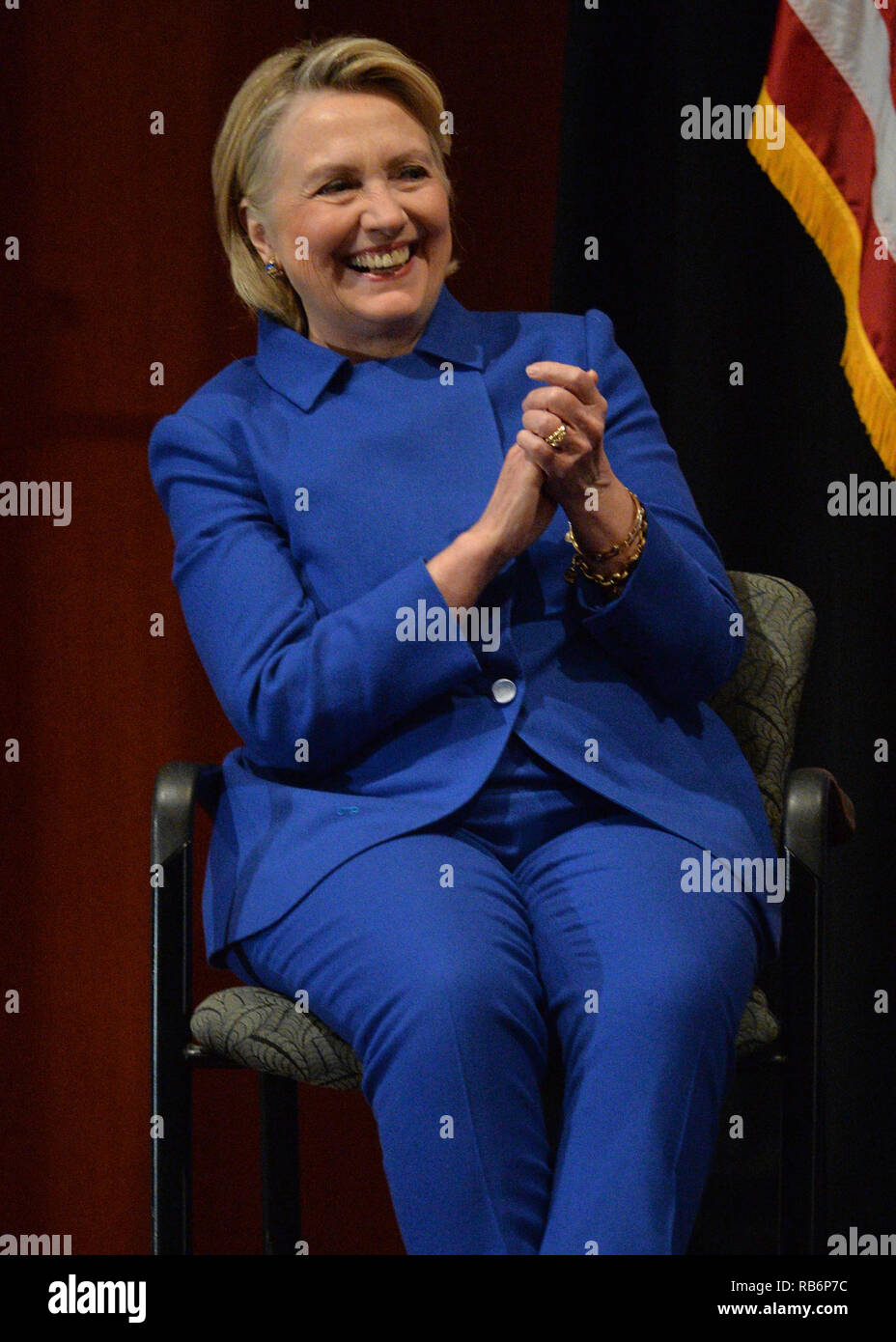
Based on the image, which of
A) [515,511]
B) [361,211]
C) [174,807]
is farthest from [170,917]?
[361,211]

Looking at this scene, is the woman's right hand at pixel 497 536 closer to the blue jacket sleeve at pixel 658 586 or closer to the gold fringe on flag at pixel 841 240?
the blue jacket sleeve at pixel 658 586

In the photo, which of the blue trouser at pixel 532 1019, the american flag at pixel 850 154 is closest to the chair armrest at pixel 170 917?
the blue trouser at pixel 532 1019

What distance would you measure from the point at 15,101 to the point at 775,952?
1.58 meters

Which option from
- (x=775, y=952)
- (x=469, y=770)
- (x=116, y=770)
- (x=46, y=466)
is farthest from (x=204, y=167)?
(x=775, y=952)

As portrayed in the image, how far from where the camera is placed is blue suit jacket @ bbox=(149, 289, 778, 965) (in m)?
1.48

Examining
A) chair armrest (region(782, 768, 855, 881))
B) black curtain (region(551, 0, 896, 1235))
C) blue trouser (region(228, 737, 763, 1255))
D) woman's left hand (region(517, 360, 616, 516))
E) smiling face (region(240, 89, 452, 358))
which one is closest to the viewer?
blue trouser (region(228, 737, 763, 1255))

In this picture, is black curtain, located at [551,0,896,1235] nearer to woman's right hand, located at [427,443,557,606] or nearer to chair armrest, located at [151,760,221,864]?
woman's right hand, located at [427,443,557,606]

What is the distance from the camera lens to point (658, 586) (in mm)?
1482

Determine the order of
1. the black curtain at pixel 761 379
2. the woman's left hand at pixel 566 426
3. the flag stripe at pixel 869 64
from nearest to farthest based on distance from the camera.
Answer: the woman's left hand at pixel 566 426 < the flag stripe at pixel 869 64 < the black curtain at pixel 761 379

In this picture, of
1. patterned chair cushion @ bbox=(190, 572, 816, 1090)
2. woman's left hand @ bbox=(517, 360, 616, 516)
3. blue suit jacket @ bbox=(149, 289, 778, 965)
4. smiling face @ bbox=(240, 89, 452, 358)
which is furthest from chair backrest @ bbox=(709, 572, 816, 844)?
smiling face @ bbox=(240, 89, 452, 358)

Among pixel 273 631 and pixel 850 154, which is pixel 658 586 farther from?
pixel 850 154

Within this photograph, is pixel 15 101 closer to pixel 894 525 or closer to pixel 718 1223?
pixel 894 525

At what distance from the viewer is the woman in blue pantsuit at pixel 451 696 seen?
4.18ft

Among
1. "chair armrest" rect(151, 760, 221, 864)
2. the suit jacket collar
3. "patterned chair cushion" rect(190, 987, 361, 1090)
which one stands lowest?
"patterned chair cushion" rect(190, 987, 361, 1090)
